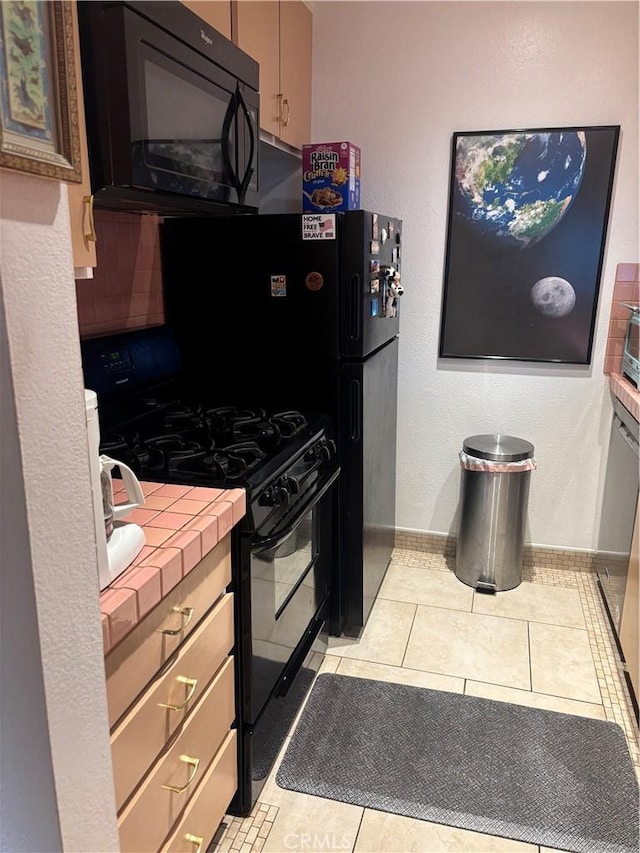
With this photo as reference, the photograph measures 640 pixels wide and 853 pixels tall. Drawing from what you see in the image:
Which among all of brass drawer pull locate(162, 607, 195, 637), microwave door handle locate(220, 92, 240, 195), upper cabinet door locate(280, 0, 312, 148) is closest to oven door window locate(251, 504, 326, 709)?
brass drawer pull locate(162, 607, 195, 637)

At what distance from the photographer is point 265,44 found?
2.20m

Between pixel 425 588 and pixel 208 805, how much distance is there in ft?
5.16

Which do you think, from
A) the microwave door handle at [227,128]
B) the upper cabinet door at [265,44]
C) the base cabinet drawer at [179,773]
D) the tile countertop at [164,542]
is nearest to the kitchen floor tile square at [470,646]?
the base cabinet drawer at [179,773]

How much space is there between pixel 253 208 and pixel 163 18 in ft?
2.06

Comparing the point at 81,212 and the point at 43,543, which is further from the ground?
the point at 81,212

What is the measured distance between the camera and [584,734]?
6.59 ft

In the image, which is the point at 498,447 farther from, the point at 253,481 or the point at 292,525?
the point at 253,481

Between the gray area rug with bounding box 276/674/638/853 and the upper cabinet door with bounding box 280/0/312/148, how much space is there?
81.7 inches

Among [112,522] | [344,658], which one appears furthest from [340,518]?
[112,522]

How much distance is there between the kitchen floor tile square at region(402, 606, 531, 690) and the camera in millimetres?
2316

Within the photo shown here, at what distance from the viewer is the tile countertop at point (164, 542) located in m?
1.04

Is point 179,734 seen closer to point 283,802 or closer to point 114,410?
point 283,802

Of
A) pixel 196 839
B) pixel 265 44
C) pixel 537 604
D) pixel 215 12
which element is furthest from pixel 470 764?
pixel 265 44

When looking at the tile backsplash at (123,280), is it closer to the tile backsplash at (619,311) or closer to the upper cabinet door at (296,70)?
the upper cabinet door at (296,70)
